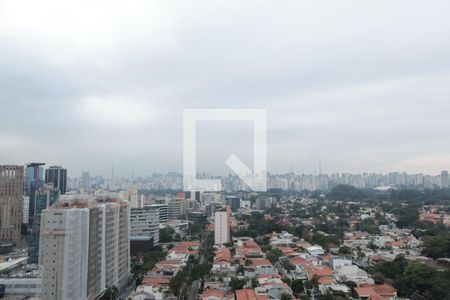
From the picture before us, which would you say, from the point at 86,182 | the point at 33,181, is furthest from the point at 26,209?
the point at 86,182

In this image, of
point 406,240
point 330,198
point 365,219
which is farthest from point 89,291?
point 330,198

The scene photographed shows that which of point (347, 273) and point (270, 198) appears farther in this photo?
point (270, 198)

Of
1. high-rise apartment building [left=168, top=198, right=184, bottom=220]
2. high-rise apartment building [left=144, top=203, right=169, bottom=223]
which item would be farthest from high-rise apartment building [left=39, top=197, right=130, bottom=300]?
high-rise apartment building [left=168, top=198, right=184, bottom=220]

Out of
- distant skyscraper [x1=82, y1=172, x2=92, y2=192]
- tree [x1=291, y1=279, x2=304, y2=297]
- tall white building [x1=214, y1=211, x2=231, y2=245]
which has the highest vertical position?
distant skyscraper [x1=82, y1=172, x2=92, y2=192]

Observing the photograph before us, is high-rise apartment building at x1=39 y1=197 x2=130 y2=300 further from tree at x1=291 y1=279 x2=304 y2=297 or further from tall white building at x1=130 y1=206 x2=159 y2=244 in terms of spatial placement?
tall white building at x1=130 y1=206 x2=159 y2=244

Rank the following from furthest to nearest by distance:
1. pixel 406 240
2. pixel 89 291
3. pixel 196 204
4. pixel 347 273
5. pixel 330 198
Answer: pixel 330 198 → pixel 196 204 → pixel 406 240 → pixel 347 273 → pixel 89 291

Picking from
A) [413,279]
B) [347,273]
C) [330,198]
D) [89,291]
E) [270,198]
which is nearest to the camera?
[89,291]

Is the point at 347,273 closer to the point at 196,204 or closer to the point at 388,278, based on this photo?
the point at 388,278
